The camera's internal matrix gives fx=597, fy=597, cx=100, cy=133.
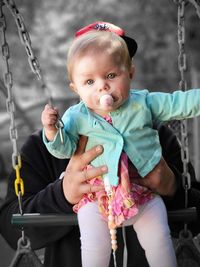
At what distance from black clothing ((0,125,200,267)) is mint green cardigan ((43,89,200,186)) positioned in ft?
0.76

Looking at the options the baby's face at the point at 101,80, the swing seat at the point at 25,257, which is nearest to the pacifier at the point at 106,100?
the baby's face at the point at 101,80

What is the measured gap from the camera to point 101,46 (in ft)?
4.36

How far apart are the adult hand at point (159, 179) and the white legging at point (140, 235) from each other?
0.06m

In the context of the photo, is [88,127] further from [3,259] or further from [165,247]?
[3,259]

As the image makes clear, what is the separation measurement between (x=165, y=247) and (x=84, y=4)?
18.2ft

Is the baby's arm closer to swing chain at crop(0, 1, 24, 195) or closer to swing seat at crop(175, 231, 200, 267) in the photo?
swing chain at crop(0, 1, 24, 195)

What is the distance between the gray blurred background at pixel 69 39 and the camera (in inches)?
234

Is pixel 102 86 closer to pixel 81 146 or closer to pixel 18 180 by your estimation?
pixel 81 146

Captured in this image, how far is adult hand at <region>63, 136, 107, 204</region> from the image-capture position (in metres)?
1.41

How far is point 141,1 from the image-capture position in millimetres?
6258

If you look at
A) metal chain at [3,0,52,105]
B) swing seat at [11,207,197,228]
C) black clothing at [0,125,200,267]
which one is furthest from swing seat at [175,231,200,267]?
metal chain at [3,0,52,105]

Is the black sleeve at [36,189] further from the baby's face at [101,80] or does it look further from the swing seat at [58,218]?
the baby's face at [101,80]

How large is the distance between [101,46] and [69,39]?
225 inches

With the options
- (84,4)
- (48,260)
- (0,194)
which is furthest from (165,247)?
(84,4)
